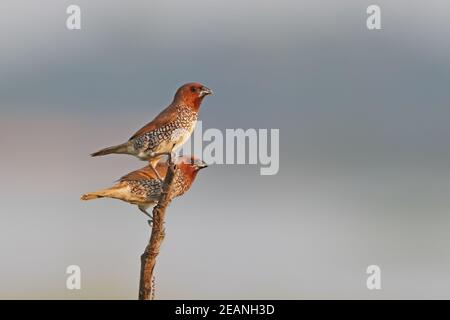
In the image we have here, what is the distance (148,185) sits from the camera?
11.7 meters

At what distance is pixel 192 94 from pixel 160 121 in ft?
2.01

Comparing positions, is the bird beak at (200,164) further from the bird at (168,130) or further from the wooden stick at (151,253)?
the wooden stick at (151,253)

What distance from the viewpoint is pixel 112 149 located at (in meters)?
11.5

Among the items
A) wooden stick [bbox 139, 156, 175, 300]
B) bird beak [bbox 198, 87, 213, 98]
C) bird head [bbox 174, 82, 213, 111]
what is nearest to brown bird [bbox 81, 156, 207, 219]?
bird head [bbox 174, 82, 213, 111]

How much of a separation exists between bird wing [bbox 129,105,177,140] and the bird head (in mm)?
187

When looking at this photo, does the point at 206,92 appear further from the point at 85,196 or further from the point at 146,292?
the point at 146,292

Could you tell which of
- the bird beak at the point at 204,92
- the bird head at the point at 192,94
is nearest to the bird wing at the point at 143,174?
the bird head at the point at 192,94

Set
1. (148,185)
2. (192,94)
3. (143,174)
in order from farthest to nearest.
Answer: (192,94)
(143,174)
(148,185)

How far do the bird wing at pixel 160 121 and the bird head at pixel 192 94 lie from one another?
19cm

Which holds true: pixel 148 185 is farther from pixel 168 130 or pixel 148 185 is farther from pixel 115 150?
pixel 168 130

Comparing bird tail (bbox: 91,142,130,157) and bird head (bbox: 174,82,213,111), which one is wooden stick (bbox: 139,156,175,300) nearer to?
bird tail (bbox: 91,142,130,157)

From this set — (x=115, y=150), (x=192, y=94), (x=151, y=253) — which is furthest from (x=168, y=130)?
(x=151, y=253)
